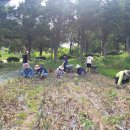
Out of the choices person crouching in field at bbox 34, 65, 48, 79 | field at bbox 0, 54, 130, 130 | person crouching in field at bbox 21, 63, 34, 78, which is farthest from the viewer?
person crouching in field at bbox 21, 63, 34, 78

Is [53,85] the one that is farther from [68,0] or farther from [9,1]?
[9,1]

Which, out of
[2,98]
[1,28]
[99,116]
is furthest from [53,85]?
[1,28]

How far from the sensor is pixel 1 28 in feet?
129

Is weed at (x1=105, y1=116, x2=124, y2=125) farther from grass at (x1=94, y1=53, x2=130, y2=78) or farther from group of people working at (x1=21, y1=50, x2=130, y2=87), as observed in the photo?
grass at (x1=94, y1=53, x2=130, y2=78)

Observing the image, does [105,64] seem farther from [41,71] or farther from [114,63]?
[41,71]

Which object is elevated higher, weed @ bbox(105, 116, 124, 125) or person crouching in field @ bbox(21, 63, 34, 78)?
person crouching in field @ bbox(21, 63, 34, 78)

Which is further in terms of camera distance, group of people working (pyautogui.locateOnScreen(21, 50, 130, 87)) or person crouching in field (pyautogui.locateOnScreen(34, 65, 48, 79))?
person crouching in field (pyautogui.locateOnScreen(34, 65, 48, 79))

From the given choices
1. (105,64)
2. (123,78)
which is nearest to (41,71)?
(123,78)

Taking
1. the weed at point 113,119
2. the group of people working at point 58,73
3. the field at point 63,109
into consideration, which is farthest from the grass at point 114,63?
the weed at point 113,119

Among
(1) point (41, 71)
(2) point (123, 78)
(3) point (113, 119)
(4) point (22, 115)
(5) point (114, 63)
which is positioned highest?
(1) point (41, 71)

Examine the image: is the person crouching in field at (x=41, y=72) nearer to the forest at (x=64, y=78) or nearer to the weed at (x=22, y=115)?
the forest at (x=64, y=78)

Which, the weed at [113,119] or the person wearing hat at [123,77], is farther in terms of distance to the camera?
the person wearing hat at [123,77]

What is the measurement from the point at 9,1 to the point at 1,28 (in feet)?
25.6

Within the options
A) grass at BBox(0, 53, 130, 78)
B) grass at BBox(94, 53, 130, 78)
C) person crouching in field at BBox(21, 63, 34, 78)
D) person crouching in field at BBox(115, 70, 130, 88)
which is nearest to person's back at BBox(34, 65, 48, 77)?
person crouching in field at BBox(21, 63, 34, 78)
